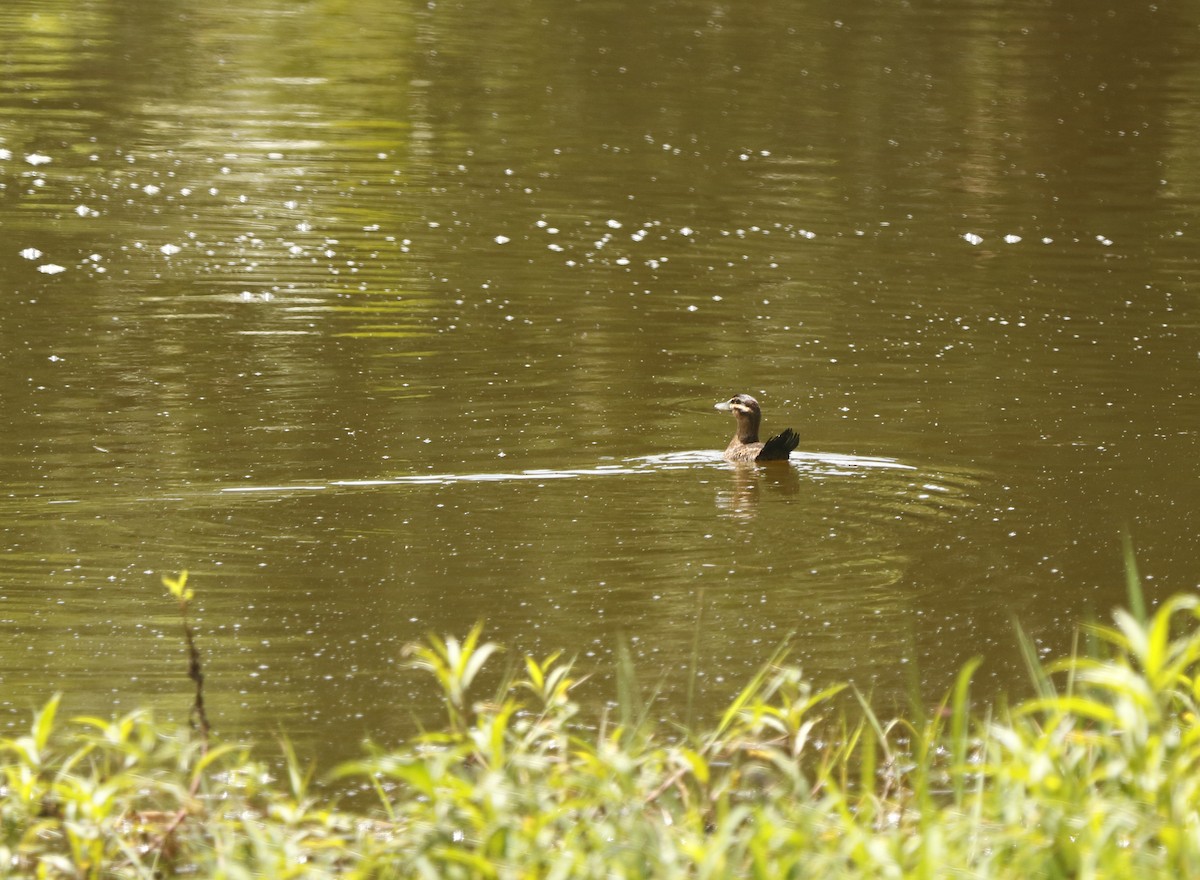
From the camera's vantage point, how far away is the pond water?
7250 mm

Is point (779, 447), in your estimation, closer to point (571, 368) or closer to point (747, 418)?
point (747, 418)

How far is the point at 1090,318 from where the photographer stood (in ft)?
42.7

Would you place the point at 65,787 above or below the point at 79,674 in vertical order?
above

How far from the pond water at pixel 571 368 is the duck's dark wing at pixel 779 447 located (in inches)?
4.4

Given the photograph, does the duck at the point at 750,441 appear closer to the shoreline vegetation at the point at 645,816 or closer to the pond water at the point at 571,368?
the pond water at the point at 571,368

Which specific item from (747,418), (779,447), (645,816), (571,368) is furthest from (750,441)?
(645,816)

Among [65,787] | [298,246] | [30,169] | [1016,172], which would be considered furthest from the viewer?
[1016,172]

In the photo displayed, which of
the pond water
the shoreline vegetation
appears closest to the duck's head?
the pond water

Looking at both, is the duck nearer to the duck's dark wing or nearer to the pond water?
the duck's dark wing

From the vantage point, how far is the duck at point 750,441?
30.5 ft

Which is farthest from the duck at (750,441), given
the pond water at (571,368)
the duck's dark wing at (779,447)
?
the pond water at (571,368)

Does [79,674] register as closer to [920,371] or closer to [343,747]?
[343,747]

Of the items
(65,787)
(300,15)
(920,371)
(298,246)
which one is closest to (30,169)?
(298,246)

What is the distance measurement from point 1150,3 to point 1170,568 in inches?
952
